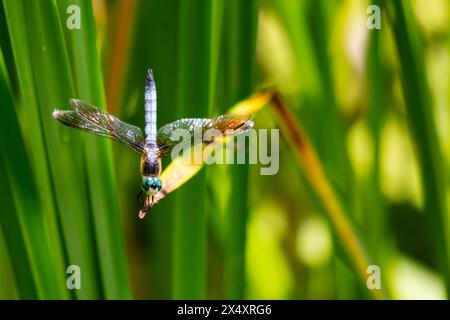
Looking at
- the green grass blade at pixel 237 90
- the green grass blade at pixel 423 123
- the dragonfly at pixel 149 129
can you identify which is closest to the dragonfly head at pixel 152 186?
the dragonfly at pixel 149 129

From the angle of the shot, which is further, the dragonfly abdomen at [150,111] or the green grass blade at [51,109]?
the dragonfly abdomen at [150,111]

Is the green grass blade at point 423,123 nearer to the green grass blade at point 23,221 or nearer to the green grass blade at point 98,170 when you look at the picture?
the green grass blade at point 98,170

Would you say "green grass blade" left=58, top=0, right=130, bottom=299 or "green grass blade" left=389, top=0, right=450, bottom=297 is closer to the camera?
"green grass blade" left=58, top=0, right=130, bottom=299

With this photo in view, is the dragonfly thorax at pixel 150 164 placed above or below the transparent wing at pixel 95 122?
below

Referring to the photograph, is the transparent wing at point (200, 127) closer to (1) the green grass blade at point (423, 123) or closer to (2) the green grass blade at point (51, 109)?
(2) the green grass blade at point (51, 109)

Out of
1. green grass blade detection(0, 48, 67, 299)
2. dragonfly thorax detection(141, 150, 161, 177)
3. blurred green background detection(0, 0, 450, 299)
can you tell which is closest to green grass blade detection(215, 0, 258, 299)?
blurred green background detection(0, 0, 450, 299)

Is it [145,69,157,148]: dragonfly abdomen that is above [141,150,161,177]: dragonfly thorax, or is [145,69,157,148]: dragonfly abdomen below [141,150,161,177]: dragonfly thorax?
above

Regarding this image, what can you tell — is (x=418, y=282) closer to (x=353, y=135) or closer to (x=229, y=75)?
(x=353, y=135)

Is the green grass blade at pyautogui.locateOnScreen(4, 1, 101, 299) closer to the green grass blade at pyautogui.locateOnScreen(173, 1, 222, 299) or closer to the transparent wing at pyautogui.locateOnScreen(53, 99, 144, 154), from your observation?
the transparent wing at pyautogui.locateOnScreen(53, 99, 144, 154)
